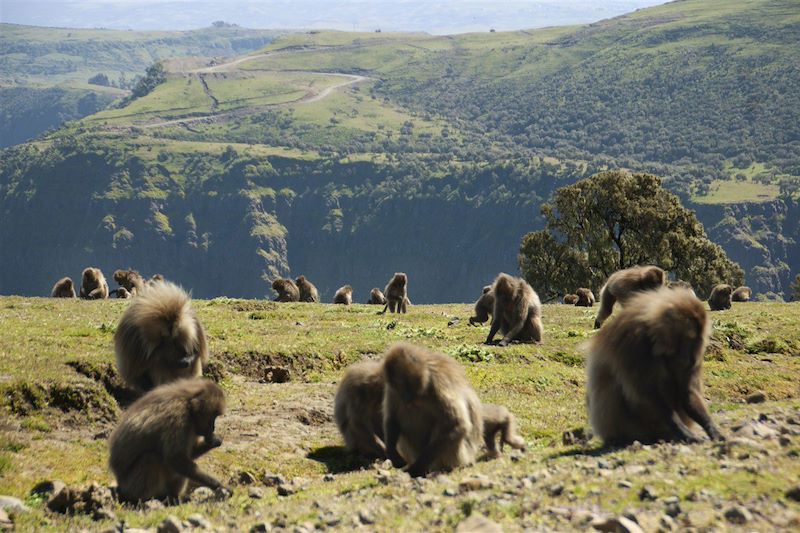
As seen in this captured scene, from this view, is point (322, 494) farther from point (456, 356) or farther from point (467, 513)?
point (456, 356)

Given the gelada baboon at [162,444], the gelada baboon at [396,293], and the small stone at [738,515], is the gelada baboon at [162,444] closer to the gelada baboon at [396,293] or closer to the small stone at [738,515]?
the small stone at [738,515]

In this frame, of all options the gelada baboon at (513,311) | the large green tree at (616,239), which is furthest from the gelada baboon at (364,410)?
the large green tree at (616,239)

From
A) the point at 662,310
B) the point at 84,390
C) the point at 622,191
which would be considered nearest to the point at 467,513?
the point at 662,310

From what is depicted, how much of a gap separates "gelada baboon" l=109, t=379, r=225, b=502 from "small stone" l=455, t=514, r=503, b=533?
433cm

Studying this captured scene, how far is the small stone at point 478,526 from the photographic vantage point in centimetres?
747

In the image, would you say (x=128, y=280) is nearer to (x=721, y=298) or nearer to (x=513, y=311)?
(x=513, y=311)

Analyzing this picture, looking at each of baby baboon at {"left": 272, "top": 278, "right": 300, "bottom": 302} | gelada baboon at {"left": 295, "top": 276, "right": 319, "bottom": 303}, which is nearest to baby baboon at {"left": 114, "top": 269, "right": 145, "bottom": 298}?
baby baboon at {"left": 272, "top": 278, "right": 300, "bottom": 302}

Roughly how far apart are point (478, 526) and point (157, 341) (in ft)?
24.7

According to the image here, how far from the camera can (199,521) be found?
30.0 ft

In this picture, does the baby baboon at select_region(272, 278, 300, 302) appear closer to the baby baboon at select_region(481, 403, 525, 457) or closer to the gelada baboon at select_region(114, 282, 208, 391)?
the gelada baboon at select_region(114, 282, 208, 391)

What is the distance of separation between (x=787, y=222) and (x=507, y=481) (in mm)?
187459

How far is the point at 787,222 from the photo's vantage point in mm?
180250

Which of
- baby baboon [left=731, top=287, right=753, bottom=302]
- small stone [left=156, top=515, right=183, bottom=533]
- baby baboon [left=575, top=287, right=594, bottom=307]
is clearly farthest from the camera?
baby baboon [left=731, top=287, right=753, bottom=302]

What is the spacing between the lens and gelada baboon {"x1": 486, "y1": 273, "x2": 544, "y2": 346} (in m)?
22.7
